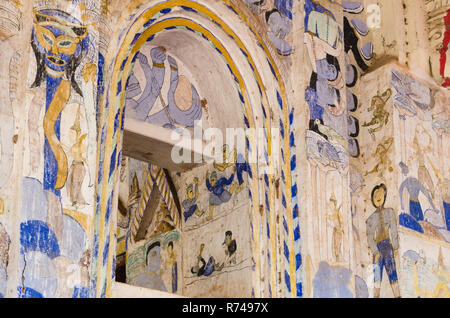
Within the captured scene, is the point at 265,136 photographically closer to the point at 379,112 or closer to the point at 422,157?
the point at 379,112

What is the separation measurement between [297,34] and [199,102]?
85 cm

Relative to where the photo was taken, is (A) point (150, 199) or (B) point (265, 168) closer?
(B) point (265, 168)

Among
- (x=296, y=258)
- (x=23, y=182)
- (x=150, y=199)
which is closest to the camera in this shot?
(x=23, y=182)

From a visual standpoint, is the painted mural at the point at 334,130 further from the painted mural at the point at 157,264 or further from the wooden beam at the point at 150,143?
the painted mural at the point at 157,264

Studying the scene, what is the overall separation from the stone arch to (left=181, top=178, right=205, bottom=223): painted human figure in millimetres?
623

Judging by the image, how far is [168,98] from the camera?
5727 millimetres

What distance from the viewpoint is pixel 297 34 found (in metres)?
5.77

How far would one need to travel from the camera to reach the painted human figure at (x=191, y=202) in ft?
19.5

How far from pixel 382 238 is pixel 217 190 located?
1.22 meters

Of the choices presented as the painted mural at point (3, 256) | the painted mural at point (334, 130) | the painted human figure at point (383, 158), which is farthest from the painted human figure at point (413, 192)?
the painted mural at point (3, 256)

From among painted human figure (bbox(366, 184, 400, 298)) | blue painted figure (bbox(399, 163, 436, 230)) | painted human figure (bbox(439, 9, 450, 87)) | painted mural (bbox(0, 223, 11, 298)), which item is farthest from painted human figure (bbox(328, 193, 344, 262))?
painted mural (bbox(0, 223, 11, 298))

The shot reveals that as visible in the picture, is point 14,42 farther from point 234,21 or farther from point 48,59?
point 234,21

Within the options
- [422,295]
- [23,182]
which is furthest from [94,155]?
[422,295]

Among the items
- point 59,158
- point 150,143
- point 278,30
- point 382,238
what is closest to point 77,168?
point 59,158
